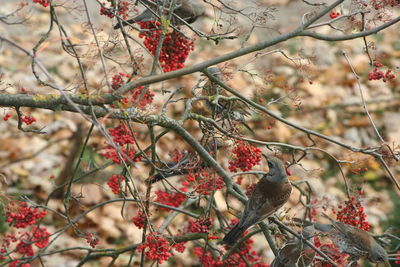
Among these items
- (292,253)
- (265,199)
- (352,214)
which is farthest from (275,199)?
(352,214)

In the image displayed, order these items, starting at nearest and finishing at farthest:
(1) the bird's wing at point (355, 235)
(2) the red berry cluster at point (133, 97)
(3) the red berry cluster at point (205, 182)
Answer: (2) the red berry cluster at point (133, 97) → (3) the red berry cluster at point (205, 182) → (1) the bird's wing at point (355, 235)

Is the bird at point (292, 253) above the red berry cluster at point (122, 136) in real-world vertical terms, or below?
below

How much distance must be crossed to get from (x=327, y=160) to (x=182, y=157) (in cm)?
443

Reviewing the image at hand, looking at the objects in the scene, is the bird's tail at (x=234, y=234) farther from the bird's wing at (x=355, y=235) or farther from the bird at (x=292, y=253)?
the bird's wing at (x=355, y=235)

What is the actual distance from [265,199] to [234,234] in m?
Answer: 0.31

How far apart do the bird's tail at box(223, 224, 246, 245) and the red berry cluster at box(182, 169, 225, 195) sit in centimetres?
38

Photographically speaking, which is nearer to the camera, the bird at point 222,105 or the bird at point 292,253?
the bird at point 292,253

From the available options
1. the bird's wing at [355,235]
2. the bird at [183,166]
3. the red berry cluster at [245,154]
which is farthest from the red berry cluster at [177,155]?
the bird's wing at [355,235]

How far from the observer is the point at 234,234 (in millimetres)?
3514

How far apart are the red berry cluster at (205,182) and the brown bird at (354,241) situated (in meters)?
0.73

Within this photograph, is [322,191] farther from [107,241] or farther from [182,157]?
[182,157]

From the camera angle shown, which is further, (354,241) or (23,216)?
(354,241)

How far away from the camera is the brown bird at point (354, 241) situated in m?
3.66

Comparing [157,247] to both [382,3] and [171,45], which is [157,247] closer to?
[171,45]
